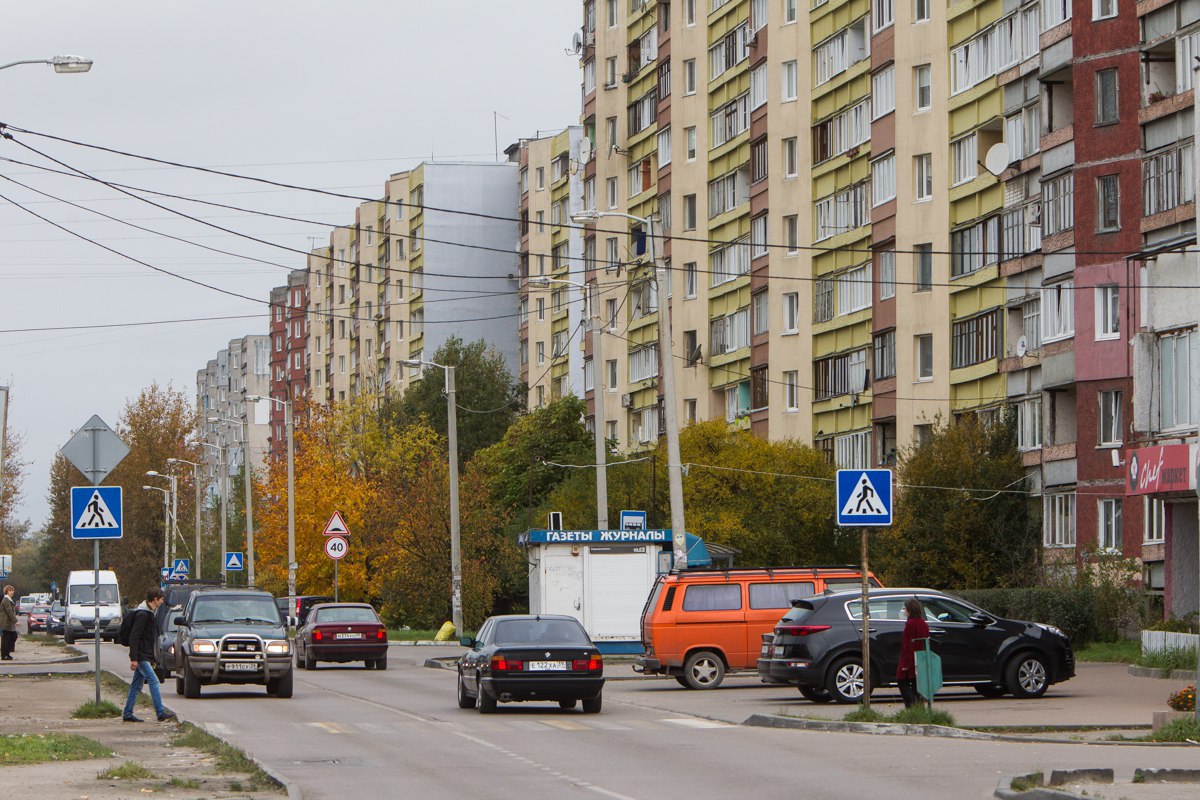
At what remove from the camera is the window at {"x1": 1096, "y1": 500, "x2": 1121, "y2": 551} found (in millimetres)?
47750

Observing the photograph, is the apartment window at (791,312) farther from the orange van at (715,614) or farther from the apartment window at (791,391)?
the orange van at (715,614)

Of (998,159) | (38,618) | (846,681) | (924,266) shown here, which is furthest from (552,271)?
(846,681)

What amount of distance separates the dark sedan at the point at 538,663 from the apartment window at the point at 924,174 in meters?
35.1

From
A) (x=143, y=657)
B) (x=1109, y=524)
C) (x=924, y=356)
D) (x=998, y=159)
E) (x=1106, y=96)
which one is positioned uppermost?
(x=1106, y=96)

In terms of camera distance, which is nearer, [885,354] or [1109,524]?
[1109,524]

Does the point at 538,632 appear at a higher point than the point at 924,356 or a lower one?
lower

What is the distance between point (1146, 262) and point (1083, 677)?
845cm

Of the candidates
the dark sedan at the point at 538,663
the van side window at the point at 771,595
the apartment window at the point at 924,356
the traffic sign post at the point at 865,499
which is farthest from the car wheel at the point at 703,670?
the apartment window at the point at 924,356

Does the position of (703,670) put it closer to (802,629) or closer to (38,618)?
(802,629)

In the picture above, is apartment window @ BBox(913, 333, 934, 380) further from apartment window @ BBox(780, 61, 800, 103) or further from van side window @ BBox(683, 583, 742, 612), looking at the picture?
van side window @ BBox(683, 583, 742, 612)

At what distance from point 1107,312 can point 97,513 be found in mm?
28937

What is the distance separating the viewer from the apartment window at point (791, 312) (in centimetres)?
6843

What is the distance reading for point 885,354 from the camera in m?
61.0

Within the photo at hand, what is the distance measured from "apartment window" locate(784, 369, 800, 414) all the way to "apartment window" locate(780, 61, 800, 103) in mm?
9819
